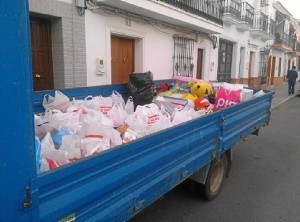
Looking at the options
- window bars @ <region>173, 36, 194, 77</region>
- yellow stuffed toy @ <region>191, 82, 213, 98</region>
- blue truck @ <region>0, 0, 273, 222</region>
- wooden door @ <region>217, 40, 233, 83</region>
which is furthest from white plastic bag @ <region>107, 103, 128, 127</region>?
wooden door @ <region>217, 40, 233, 83</region>

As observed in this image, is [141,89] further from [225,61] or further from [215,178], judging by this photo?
[225,61]

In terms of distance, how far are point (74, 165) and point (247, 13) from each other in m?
15.5

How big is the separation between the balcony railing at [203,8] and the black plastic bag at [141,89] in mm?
4457

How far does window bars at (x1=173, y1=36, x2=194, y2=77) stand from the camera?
9.37 m

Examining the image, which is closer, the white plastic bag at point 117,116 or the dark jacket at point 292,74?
the white plastic bag at point 117,116

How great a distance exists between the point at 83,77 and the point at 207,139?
3.84 metres

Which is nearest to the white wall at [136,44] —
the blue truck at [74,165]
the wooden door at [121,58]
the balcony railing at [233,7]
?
the wooden door at [121,58]

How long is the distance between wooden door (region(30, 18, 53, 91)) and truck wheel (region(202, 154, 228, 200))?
377 cm

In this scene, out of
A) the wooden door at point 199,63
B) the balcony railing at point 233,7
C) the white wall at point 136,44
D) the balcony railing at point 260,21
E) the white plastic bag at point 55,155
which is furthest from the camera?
the balcony railing at point 260,21

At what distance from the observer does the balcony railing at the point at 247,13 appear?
1433cm

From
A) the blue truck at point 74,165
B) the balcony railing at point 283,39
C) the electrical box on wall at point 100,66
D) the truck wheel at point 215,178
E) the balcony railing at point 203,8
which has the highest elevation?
the balcony railing at point 283,39

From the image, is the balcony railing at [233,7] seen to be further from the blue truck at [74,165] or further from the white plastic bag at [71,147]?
A: the white plastic bag at [71,147]

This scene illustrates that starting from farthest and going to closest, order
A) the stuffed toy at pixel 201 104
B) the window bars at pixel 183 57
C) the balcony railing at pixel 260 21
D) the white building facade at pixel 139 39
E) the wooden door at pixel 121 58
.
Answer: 1. the balcony railing at pixel 260 21
2. the window bars at pixel 183 57
3. the wooden door at pixel 121 58
4. the white building facade at pixel 139 39
5. the stuffed toy at pixel 201 104

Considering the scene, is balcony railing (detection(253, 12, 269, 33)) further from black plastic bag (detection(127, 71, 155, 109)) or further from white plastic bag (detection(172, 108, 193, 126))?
white plastic bag (detection(172, 108, 193, 126))
